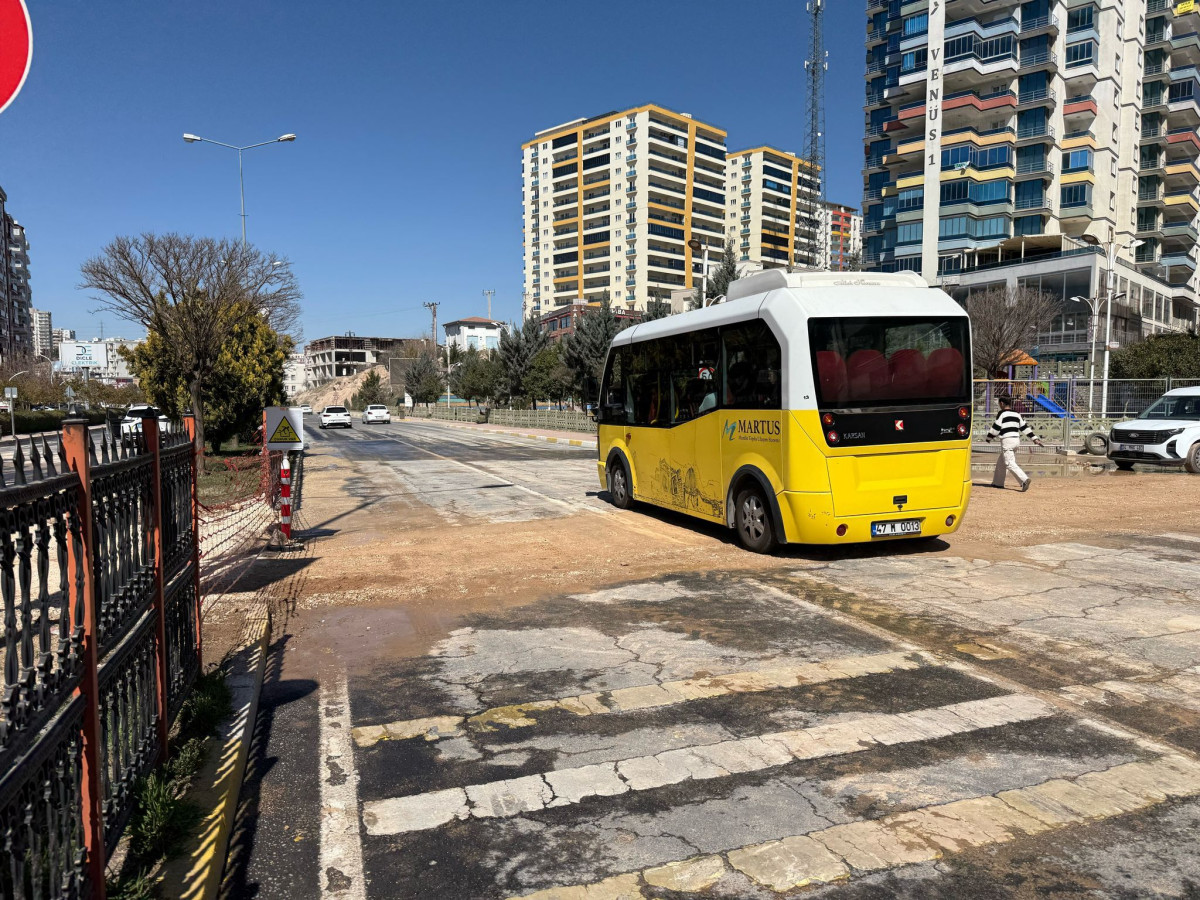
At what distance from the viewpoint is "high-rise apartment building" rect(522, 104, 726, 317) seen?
392 ft

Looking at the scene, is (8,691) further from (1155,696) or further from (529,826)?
(1155,696)

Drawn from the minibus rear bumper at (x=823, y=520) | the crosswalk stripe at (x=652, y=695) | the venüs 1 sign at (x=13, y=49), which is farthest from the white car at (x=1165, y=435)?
the venüs 1 sign at (x=13, y=49)

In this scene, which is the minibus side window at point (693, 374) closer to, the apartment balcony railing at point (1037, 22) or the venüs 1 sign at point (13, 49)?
the venüs 1 sign at point (13, 49)

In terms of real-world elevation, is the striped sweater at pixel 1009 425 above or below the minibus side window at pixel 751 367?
below

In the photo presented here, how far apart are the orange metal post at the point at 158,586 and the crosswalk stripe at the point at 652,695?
98cm

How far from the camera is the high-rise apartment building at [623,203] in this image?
120 meters

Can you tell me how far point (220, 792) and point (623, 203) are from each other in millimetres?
124292

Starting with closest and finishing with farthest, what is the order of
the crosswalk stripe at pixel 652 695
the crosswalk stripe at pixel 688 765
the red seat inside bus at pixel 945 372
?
the crosswalk stripe at pixel 688 765
the crosswalk stripe at pixel 652 695
the red seat inside bus at pixel 945 372

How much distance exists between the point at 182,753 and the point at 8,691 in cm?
206

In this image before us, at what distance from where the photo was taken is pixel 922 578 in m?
8.08

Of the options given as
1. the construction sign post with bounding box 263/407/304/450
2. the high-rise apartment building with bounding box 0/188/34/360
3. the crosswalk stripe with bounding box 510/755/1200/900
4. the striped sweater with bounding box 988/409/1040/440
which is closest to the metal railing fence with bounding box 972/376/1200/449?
the striped sweater with bounding box 988/409/1040/440

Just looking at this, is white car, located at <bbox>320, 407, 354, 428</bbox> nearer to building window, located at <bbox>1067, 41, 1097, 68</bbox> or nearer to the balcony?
the balcony

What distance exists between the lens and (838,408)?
8.52 m

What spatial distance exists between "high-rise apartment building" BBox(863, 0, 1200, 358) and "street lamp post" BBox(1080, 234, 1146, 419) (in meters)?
0.62
